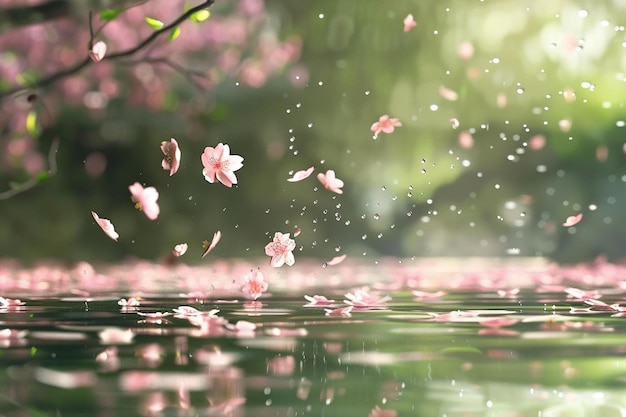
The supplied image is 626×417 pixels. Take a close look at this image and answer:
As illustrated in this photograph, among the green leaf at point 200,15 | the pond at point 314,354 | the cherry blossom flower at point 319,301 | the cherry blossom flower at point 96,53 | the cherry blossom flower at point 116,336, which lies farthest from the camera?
the cherry blossom flower at point 96,53

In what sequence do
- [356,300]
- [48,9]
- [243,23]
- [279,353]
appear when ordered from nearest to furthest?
[279,353] < [356,300] < [48,9] < [243,23]

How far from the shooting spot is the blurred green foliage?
13312 mm

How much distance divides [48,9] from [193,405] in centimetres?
466

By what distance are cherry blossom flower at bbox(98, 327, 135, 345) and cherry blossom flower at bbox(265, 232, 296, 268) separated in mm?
1787

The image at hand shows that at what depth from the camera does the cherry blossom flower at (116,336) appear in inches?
133

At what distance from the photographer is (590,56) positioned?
47.9ft

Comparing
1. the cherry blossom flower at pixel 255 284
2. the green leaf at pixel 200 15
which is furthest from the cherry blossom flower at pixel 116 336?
the cherry blossom flower at pixel 255 284

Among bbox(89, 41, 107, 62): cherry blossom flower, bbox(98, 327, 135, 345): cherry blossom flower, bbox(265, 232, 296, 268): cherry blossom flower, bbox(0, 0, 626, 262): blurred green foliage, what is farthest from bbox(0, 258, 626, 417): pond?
bbox(0, 0, 626, 262): blurred green foliage

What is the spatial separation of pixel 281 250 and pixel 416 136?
9.11 metres

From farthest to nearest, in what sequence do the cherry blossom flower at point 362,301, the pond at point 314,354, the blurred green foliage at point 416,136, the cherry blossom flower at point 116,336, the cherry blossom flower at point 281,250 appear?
1. the blurred green foliage at point 416,136
2. the cherry blossom flower at point 281,250
3. the cherry blossom flower at point 362,301
4. the cherry blossom flower at point 116,336
5. the pond at point 314,354

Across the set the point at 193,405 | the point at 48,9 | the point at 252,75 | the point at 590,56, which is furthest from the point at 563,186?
the point at 193,405

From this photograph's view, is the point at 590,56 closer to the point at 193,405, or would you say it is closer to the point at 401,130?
the point at 401,130

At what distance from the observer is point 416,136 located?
14.5 meters

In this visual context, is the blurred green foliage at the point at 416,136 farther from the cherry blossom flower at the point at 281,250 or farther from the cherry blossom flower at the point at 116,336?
the cherry blossom flower at the point at 116,336
